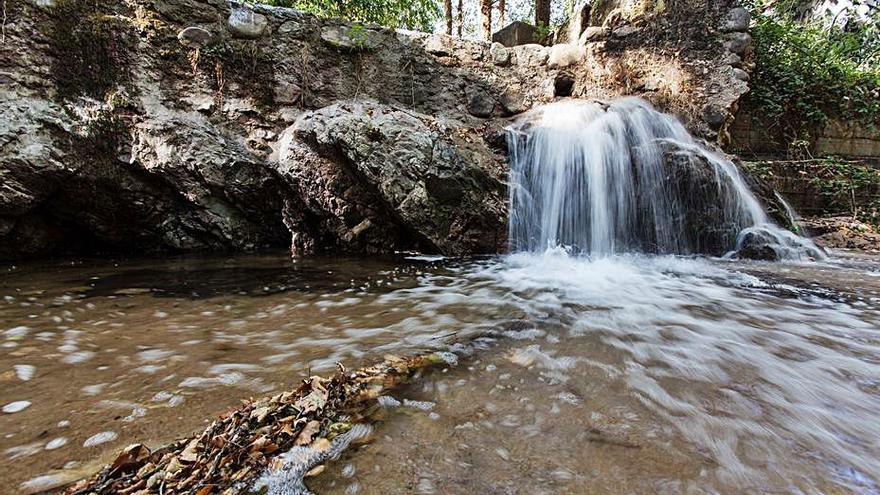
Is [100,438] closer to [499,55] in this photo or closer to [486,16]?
[499,55]

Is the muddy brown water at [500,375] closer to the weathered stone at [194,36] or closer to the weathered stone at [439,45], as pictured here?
the weathered stone at [194,36]

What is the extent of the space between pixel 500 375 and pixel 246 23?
277 inches

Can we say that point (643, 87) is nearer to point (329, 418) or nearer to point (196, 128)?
point (196, 128)

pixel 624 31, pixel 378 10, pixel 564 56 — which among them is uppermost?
pixel 378 10

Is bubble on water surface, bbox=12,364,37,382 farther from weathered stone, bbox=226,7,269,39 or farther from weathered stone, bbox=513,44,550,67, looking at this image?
weathered stone, bbox=513,44,550,67

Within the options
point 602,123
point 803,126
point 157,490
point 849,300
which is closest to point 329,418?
point 157,490

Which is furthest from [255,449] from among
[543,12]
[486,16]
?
[486,16]

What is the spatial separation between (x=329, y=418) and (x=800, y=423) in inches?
69.0

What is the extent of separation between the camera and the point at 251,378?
5.60 feet

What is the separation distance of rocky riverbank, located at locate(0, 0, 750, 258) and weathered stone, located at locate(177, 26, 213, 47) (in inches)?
0.6

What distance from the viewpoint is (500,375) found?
5.72ft

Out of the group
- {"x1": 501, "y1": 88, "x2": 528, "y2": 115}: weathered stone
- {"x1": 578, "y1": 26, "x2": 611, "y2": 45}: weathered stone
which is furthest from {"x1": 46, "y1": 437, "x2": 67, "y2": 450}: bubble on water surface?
{"x1": 578, "y1": 26, "x2": 611, "y2": 45}: weathered stone

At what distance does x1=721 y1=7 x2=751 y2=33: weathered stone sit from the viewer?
7.09 m

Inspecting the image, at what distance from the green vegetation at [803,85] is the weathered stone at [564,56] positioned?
11.5 ft
